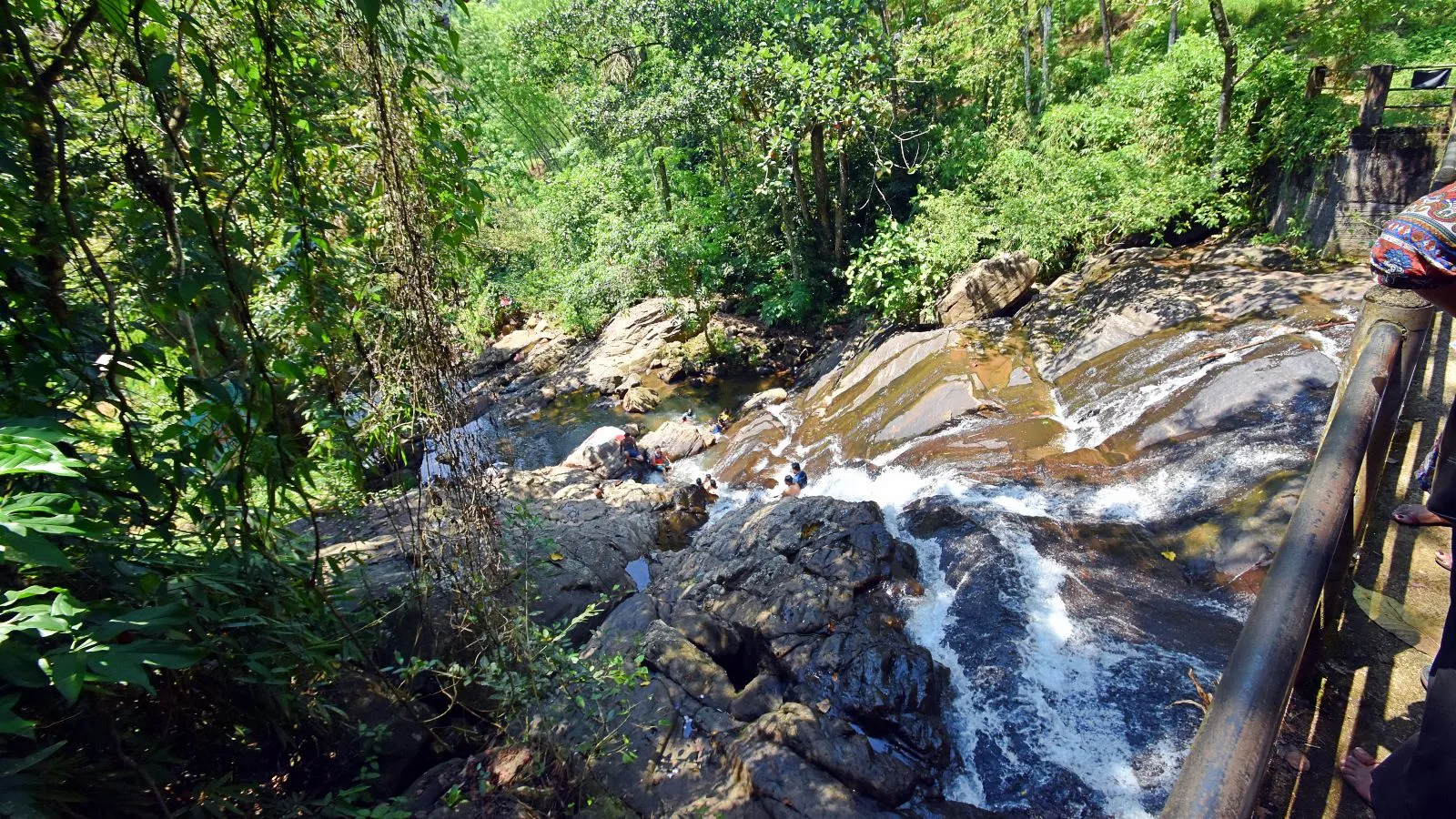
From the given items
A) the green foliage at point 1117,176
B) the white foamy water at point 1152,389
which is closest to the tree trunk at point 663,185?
the green foliage at point 1117,176

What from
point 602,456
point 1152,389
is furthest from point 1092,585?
point 602,456

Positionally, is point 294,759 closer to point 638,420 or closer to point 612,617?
point 612,617

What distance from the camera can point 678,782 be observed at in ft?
13.1

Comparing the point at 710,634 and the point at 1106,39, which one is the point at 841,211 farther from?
the point at 710,634

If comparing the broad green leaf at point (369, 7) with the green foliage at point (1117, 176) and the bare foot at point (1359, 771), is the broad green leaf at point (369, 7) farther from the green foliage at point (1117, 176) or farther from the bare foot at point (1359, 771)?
the green foliage at point (1117, 176)

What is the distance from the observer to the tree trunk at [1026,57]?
51.5ft

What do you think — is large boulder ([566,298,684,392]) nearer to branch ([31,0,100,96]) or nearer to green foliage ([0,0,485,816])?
green foliage ([0,0,485,816])

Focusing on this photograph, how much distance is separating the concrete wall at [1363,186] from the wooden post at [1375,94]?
0.16 m

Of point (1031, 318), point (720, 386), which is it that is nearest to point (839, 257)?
point (720, 386)

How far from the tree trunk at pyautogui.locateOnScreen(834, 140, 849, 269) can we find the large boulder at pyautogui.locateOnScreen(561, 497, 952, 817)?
967 cm

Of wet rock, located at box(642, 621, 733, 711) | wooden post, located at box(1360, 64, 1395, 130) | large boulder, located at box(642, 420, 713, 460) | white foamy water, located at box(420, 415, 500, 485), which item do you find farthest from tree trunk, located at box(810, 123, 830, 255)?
white foamy water, located at box(420, 415, 500, 485)

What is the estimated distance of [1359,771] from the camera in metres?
1.68

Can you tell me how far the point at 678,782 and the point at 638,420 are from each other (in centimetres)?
1092

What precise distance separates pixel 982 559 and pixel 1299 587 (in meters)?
5.42
